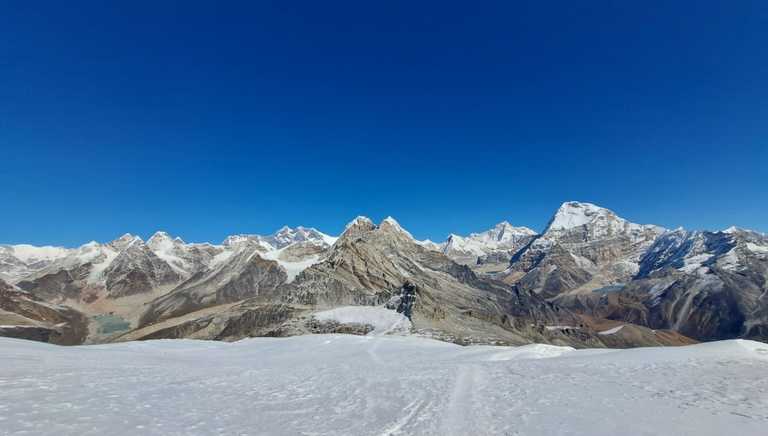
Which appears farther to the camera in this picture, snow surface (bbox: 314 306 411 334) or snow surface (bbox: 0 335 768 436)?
snow surface (bbox: 314 306 411 334)

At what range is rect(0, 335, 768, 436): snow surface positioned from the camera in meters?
15.1

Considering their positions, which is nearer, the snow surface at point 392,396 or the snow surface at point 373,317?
the snow surface at point 392,396

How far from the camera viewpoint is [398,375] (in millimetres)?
27531

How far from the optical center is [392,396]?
20.8 meters

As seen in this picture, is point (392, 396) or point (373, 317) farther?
point (373, 317)

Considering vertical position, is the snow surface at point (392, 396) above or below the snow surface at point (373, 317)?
below

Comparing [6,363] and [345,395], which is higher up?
[6,363]

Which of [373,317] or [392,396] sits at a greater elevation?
[373,317]

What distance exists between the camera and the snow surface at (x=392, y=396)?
594 inches

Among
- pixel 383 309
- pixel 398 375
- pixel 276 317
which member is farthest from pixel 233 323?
pixel 398 375

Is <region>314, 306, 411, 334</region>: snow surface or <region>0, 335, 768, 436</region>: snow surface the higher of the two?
<region>314, 306, 411, 334</region>: snow surface

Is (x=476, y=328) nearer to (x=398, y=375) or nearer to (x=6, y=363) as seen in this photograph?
(x=398, y=375)

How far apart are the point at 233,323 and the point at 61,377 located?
593 feet

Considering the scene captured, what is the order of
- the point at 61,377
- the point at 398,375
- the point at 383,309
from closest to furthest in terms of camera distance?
the point at 61,377, the point at 398,375, the point at 383,309
